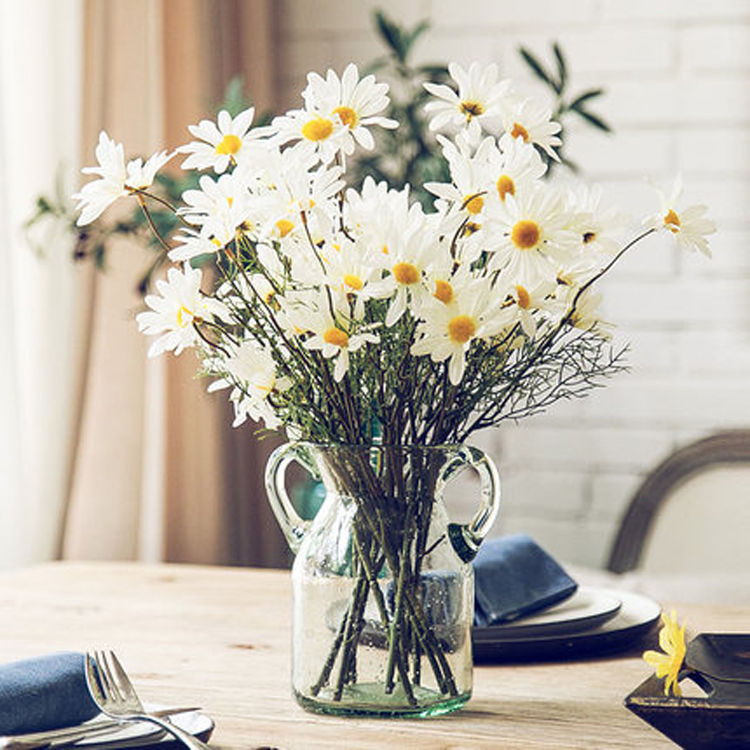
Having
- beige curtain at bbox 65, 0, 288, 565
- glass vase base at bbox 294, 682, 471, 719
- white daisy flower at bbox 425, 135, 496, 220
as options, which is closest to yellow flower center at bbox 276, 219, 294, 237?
white daisy flower at bbox 425, 135, 496, 220

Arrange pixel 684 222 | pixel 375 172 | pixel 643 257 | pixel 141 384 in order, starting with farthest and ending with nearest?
pixel 643 257 < pixel 141 384 < pixel 375 172 < pixel 684 222

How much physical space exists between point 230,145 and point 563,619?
57 cm

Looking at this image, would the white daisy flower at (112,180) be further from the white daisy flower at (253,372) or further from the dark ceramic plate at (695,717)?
the dark ceramic plate at (695,717)

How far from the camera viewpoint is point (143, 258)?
2.37m

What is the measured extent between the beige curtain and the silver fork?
134cm

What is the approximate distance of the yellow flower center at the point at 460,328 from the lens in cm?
90

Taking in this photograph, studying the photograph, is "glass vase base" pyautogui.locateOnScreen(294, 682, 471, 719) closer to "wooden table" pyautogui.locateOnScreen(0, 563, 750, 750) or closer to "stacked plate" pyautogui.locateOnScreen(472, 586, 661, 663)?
"wooden table" pyautogui.locateOnScreen(0, 563, 750, 750)

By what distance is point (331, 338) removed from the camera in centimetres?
90

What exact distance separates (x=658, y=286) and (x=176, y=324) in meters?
1.71

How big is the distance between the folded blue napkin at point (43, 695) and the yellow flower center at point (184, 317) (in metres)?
0.26

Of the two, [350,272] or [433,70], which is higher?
[433,70]

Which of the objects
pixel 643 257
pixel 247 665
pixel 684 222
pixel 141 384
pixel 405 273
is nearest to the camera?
pixel 405 273

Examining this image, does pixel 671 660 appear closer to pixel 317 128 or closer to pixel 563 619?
pixel 563 619

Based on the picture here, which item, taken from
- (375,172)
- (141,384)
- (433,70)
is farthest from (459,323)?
(141,384)
